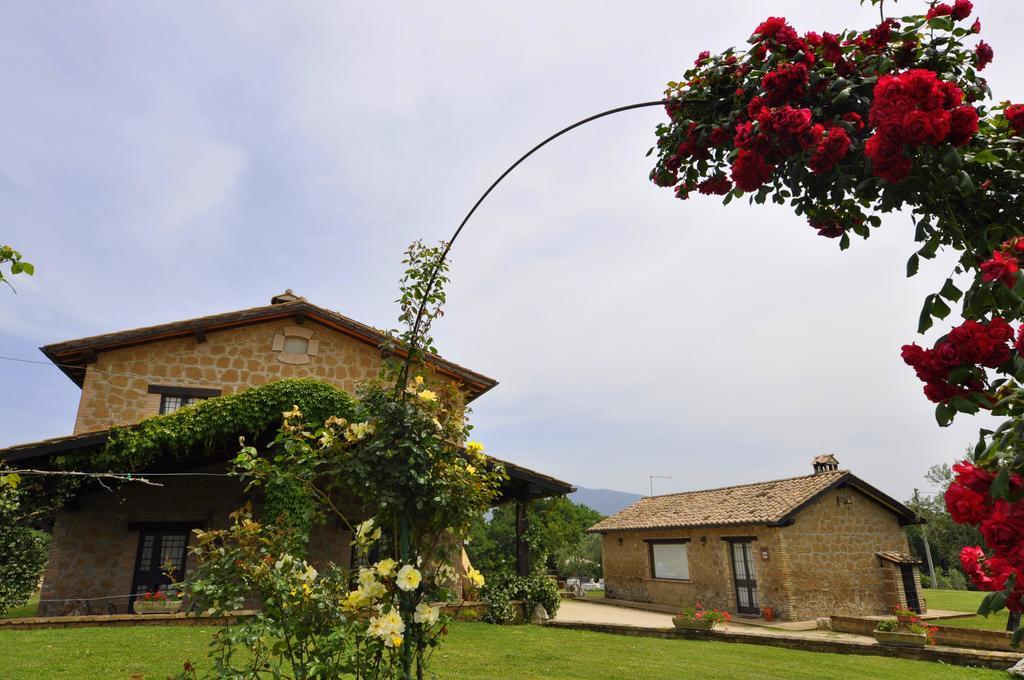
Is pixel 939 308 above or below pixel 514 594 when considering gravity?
above

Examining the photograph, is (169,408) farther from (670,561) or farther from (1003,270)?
(670,561)

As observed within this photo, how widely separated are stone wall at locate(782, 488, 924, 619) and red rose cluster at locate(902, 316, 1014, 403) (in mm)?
16704

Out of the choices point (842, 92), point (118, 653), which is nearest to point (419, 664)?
point (842, 92)

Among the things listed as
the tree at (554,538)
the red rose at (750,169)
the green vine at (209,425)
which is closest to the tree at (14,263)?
the red rose at (750,169)

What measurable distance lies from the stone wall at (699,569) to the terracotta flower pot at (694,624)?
4487 millimetres

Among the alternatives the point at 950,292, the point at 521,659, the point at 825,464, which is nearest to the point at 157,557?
the point at 521,659

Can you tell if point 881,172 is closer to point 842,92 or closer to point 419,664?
point 842,92

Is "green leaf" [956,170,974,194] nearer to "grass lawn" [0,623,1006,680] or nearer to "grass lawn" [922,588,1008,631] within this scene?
"grass lawn" [0,623,1006,680]

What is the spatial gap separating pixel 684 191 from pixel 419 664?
320cm

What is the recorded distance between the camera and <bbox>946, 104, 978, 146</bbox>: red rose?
2.07 meters

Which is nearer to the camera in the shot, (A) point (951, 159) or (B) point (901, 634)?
(A) point (951, 159)

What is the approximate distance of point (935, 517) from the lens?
119 ft

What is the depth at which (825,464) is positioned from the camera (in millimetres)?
19688

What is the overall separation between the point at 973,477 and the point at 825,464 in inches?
813
